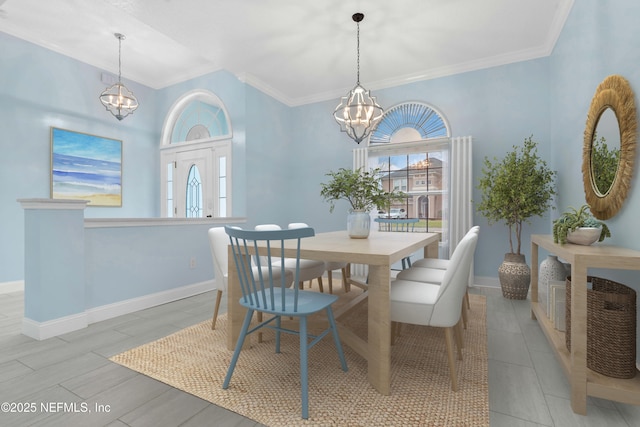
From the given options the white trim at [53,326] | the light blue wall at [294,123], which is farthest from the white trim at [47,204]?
the light blue wall at [294,123]

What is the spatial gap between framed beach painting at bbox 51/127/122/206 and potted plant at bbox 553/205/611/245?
5.54 meters

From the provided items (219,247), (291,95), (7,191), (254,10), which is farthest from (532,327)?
(7,191)

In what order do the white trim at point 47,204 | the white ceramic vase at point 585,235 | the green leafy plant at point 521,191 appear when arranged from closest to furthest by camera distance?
the white ceramic vase at point 585,235 < the white trim at point 47,204 < the green leafy plant at point 521,191

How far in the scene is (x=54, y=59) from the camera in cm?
407

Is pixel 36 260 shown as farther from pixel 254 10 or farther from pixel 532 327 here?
pixel 532 327

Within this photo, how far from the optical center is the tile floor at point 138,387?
1.36 m

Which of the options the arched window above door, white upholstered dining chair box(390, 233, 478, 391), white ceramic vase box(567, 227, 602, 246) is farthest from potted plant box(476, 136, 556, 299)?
the arched window above door

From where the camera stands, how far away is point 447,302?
5.05ft

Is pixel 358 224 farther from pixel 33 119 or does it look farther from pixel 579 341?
pixel 33 119

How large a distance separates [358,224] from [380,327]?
96 cm

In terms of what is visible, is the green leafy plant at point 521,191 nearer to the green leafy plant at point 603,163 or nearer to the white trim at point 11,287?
the green leafy plant at point 603,163

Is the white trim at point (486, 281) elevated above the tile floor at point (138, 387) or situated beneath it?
elevated above

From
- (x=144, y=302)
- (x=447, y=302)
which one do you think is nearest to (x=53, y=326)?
(x=144, y=302)

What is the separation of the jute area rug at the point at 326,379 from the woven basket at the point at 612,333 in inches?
21.9
